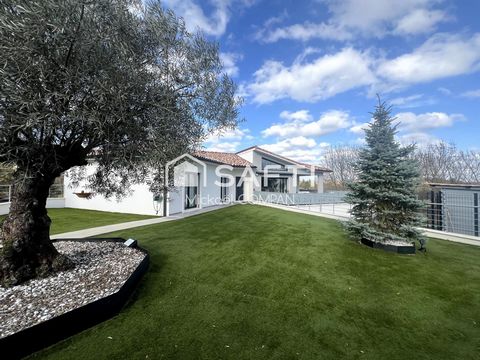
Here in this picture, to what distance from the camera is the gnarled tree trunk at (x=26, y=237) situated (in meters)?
4.02

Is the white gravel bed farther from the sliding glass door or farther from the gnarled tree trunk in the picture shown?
the sliding glass door

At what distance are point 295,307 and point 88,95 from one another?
4.69 m

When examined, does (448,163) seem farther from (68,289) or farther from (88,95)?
(68,289)

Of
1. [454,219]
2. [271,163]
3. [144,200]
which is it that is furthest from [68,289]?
[271,163]

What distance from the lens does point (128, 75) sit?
3.44 metres

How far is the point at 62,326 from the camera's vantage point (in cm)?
304

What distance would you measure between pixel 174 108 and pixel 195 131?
832 mm

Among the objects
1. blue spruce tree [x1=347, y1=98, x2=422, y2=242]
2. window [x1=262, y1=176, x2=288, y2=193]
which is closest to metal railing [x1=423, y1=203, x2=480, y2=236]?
blue spruce tree [x1=347, y1=98, x2=422, y2=242]

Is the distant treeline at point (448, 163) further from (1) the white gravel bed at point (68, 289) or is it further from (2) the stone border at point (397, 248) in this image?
(1) the white gravel bed at point (68, 289)

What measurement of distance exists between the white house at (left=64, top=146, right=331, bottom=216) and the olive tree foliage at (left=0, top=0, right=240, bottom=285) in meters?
1.92

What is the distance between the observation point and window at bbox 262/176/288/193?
25125 mm

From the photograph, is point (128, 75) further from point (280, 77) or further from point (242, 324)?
point (280, 77)

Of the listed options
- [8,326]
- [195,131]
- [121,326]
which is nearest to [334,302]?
[121,326]

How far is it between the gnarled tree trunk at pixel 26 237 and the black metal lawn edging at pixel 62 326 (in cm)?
173
